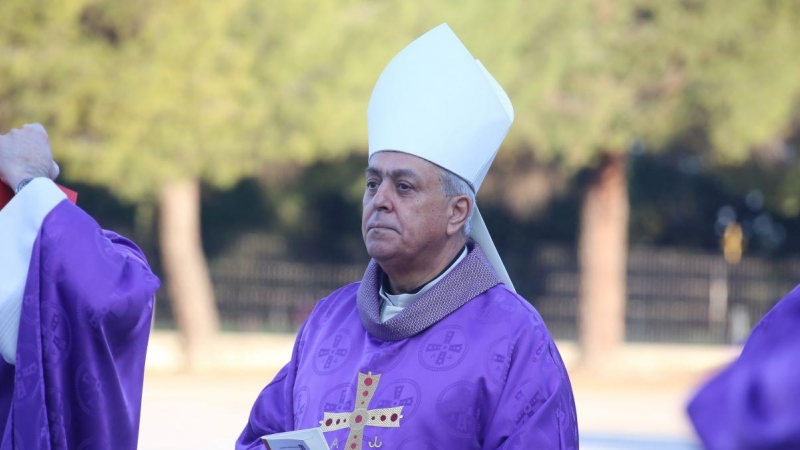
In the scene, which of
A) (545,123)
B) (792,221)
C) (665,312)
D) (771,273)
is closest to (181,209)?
(545,123)

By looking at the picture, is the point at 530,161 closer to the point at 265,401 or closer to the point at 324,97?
the point at 324,97

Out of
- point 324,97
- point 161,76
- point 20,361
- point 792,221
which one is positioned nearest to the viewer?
point 20,361

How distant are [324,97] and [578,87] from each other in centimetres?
Answer: 345

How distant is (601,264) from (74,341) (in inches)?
649

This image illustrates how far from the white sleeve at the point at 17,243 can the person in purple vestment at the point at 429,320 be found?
75 cm

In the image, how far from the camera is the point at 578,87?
1770 cm

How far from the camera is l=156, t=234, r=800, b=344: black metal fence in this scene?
21297 mm

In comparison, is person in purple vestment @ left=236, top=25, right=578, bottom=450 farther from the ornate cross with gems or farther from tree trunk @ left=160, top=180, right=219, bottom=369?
tree trunk @ left=160, top=180, right=219, bottom=369

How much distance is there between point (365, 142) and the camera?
18078 mm

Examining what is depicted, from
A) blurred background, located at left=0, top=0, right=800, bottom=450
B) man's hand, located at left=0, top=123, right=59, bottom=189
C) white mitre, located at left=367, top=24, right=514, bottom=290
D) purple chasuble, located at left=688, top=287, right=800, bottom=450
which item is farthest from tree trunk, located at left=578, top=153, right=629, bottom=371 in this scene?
purple chasuble, located at left=688, top=287, right=800, bottom=450

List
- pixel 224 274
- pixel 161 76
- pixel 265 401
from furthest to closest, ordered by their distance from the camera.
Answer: pixel 224 274
pixel 161 76
pixel 265 401

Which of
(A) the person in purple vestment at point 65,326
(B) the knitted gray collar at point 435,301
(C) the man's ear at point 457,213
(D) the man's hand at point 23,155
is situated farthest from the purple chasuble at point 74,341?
(C) the man's ear at point 457,213

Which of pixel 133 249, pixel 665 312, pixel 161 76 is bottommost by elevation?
pixel 133 249

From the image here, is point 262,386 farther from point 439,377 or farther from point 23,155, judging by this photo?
point 439,377
